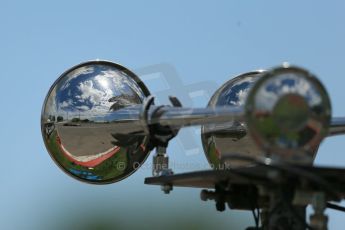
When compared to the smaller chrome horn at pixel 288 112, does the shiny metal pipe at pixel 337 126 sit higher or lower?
lower

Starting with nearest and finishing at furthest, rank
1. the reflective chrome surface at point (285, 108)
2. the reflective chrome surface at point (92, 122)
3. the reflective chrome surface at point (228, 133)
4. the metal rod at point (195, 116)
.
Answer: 1. the reflective chrome surface at point (285, 108)
2. the metal rod at point (195, 116)
3. the reflective chrome surface at point (92, 122)
4. the reflective chrome surface at point (228, 133)

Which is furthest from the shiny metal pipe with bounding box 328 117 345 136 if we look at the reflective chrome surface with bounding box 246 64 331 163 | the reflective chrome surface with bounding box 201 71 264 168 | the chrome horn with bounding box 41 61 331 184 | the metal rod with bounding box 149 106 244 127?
the reflective chrome surface with bounding box 246 64 331 163

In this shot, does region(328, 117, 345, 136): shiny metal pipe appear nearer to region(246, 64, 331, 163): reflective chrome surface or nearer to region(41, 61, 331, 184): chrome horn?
region(41, 61, 331, 184): chrome horn

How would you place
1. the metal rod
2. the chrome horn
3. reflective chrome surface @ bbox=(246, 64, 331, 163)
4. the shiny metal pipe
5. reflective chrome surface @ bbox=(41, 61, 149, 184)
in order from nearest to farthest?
reflective chrome surface @ bbox=(246, 64, 331, 163)
the chrome horn
the metal rod
the shiny metal pipe
reflective chrome surface @ bbox=(41, 61, 149, 184)

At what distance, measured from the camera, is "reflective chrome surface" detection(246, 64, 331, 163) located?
624 cm

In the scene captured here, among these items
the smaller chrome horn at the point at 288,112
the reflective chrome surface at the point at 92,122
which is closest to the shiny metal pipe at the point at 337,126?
the reflective chrome surface at the point at 92,122

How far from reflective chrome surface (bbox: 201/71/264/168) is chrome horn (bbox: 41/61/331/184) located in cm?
1

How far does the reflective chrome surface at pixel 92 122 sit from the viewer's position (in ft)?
33.0

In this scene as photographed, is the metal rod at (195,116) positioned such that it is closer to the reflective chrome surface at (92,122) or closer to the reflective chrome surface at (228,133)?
the reflective chrome surface at (92,122)

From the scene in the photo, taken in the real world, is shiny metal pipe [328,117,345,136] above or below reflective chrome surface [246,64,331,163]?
below

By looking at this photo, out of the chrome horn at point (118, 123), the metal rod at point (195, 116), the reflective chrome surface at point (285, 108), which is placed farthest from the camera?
the metal rod at point (195, 116)

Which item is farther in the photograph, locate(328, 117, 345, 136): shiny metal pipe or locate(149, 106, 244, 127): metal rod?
locate(328, 117, 345, 136): shiny metal pipe

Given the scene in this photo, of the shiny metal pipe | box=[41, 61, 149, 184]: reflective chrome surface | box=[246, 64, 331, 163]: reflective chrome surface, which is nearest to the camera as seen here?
box=[246, 64, 331, 163]: reflective chrome surface

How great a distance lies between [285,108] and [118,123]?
10.8ft
